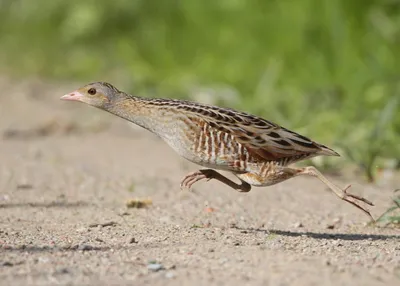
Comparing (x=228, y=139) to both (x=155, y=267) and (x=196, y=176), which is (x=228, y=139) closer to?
(x=196, y=176)

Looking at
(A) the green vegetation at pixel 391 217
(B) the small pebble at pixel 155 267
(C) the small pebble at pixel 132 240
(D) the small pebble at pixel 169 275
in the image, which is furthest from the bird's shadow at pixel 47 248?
(A) the green vegetation at pixel 391 217

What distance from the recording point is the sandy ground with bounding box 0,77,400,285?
4.62 meters

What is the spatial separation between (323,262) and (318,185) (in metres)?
3.29

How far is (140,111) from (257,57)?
5640 millimetres

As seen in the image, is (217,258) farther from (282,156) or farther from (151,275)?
(282,156)

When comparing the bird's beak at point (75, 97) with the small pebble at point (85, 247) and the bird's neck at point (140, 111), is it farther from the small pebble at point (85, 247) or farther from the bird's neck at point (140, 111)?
the small pebble at point (85, 247)

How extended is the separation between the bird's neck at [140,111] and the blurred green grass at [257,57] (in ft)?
6.81

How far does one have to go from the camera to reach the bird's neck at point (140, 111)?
20.4ft

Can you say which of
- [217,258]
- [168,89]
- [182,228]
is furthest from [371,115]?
[217,258]

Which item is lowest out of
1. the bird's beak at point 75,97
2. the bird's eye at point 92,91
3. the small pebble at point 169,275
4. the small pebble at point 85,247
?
the small pebble at point 169,275

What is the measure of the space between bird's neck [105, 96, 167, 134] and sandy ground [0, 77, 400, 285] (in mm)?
619

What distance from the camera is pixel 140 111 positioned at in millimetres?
6328

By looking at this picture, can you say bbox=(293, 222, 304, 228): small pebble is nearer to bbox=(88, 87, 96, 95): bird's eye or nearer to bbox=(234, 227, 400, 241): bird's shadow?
bbox=(234, 227, 400, 241): bird's shadow

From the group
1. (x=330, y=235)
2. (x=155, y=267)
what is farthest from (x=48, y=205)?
(x=155, y=267)
